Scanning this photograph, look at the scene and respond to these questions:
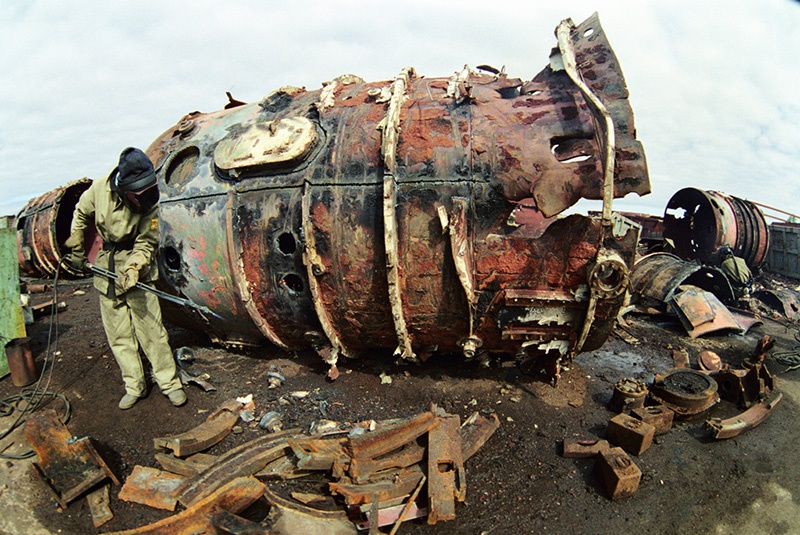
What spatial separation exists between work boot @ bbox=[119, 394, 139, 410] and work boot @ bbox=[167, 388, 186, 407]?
0.28m

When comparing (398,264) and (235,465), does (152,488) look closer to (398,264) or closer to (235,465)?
(235,465)

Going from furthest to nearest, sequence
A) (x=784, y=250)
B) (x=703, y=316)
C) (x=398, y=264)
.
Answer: (x=784, y=250), (x=703, y=316), (x=398, y=264)

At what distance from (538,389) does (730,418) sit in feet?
4.98

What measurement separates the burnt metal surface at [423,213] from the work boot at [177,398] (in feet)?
2.48

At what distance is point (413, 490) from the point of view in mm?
2980

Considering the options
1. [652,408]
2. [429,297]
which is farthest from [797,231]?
[429,297]

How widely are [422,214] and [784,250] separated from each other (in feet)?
29.7

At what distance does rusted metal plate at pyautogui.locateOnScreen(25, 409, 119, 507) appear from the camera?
9.94 ft

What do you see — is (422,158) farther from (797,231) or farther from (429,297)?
(797,231)

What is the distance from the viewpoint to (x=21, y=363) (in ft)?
14.0

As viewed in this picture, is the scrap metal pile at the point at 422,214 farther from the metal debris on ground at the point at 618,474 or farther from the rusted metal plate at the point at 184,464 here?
the rusted metal plate at the point at 184,464

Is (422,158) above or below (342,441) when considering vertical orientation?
above

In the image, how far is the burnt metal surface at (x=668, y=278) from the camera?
19.7 ft

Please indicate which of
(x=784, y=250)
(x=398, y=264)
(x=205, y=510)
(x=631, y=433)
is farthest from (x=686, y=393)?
(x=784, y=250)
